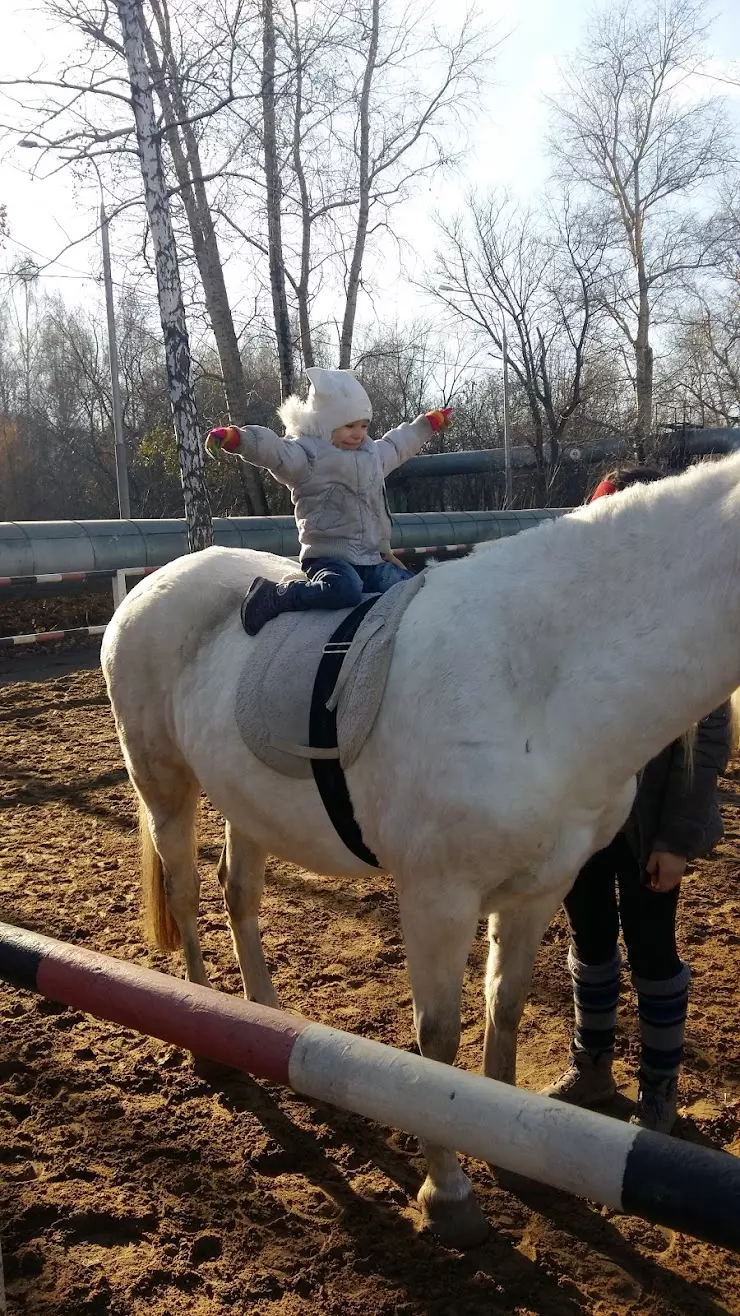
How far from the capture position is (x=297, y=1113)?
281 centimetres

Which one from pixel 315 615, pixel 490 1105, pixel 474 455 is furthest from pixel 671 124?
pixel 490 1105

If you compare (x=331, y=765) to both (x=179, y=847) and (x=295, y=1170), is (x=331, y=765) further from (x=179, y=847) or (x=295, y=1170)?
(x=179, y=847)

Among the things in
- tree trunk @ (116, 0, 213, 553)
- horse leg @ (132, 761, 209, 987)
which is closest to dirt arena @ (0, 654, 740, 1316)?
horse leg @ (132, 761, 209, 987)

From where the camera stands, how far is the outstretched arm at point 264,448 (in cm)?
288

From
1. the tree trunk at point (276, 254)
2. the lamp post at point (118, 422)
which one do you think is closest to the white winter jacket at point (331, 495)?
the tree trunk at point (276, 254)

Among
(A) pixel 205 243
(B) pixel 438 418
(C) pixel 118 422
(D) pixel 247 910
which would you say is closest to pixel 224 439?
(B) pixel 438 418

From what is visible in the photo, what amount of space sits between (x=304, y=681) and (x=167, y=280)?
323 inches

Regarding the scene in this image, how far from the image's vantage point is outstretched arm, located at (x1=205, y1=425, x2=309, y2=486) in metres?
2.88

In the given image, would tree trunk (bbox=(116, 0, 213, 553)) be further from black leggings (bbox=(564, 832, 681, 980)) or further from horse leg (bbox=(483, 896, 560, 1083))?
horse leg (bbox=(483, 896, 560, 1083))

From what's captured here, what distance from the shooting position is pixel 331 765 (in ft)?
8.03

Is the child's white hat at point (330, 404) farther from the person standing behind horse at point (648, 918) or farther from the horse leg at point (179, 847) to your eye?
the horse leg at point (179, 847)

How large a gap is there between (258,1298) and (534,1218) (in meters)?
0.76

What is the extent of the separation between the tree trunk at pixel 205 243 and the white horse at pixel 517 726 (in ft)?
34.4

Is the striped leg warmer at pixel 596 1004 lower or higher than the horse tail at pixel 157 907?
lower
